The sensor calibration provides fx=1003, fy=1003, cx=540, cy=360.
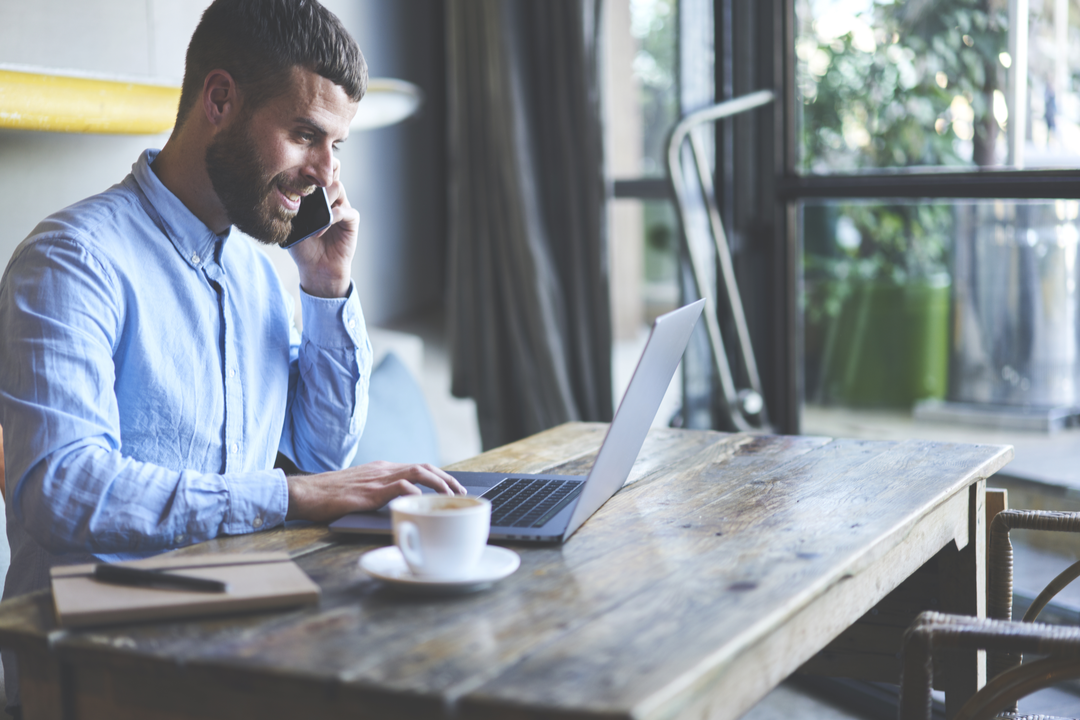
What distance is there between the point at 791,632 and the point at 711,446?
67cm

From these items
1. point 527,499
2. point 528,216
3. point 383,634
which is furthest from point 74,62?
point 383,634

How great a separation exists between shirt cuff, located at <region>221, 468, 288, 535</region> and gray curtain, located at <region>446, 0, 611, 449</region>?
1.65m

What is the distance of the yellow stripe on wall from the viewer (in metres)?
1.67

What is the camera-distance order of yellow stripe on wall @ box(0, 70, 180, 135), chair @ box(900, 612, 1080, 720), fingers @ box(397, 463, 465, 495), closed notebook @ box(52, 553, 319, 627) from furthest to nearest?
yellow stripe on wall @ box(0, 70, 180, 135)
fingers @ box(397, 463, 465, 495)
chair @ box(900, 612, 1080, 720)
closed notebook @ box(52, 553, 319, 627)

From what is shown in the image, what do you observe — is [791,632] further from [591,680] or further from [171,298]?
[171,298]

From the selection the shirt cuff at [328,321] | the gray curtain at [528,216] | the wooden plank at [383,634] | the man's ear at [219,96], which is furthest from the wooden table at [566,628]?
the gray curtain at [528,216]

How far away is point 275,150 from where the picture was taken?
1.30m

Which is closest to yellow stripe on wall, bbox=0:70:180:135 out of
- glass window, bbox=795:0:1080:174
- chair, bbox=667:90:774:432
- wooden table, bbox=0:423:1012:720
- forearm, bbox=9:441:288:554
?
forearm, bbox=9:441:288:554

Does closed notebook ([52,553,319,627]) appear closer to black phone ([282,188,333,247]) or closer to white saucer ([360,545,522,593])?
white saucer ([360,545,522,593])

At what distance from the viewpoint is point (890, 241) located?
2418 mm

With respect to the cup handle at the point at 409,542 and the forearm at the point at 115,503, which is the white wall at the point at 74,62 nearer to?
the forearm at the point at 115,503

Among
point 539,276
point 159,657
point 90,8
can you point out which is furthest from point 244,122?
point 539,276

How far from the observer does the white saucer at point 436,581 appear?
86 cm

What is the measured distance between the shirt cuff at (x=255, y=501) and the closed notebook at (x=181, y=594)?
5.8 inches
